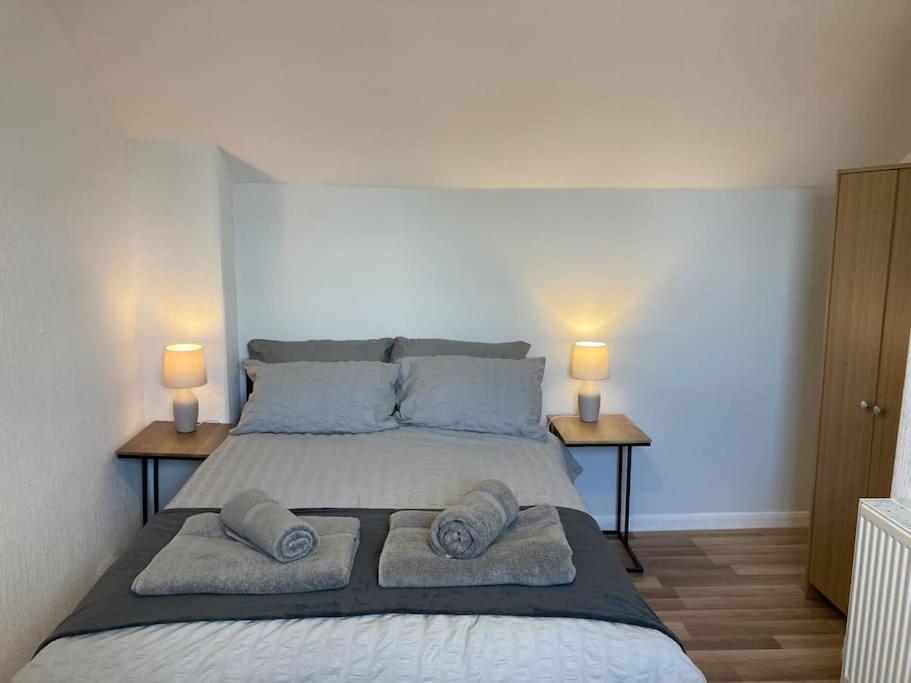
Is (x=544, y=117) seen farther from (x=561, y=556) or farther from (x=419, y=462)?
(x=561, y=556)

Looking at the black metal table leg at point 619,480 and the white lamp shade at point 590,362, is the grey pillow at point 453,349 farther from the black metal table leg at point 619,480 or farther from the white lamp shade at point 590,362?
the black metal table leg at point 619,480

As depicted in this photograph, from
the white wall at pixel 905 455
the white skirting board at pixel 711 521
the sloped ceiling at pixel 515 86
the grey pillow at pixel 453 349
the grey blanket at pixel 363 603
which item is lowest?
the white skirting board at pixel 711 521

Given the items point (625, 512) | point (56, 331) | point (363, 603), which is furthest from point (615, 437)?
point (56, 331)

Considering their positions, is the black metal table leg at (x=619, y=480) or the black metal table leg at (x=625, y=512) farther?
the black metal table leg at (x=619, y=480)

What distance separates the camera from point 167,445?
2848mm

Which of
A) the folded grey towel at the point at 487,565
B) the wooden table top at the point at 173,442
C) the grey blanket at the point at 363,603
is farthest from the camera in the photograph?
the wooden table top at the point at 173,442

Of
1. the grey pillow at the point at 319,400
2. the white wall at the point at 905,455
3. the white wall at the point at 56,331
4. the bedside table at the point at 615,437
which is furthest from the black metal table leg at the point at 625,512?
the white wall at the point at 56,331

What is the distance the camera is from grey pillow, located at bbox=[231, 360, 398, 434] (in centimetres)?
283

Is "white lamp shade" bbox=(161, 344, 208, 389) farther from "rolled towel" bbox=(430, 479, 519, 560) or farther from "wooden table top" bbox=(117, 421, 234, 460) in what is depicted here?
"rolled towel" bbox=(430, 479, 519, 560)

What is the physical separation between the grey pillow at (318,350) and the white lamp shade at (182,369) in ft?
1.04

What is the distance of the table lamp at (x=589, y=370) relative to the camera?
3143 millimetres

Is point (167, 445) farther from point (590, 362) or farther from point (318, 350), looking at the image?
point (590, 362)

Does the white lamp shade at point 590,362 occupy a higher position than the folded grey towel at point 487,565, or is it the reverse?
the white lamp shade at point 590,362

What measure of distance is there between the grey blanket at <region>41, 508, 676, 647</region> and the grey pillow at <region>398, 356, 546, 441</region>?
1153mm
